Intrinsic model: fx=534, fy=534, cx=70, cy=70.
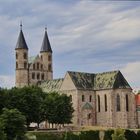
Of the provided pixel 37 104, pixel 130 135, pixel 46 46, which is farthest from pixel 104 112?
pixel 46 46

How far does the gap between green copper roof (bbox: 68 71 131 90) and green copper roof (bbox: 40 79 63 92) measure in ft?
29.6

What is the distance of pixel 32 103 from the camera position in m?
105

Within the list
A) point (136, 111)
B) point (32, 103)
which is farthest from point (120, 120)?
point (32, 103)

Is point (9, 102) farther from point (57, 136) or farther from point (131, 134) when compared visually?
point (131, 134)

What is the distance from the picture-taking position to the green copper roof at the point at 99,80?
133750mm

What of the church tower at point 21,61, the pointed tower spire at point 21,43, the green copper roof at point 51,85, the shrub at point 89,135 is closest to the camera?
the shrub at point 89,135

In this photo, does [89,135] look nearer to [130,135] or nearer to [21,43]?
[130,135]

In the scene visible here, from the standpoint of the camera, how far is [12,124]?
80062 millimetres

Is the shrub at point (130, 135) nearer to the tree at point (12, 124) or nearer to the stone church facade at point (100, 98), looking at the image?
the tree at point (12, 124)

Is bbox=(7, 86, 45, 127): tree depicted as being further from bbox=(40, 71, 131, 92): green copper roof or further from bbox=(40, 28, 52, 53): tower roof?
bbox=(40, 28, 52, 53): tower roof

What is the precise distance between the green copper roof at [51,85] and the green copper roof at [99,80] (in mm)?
9019

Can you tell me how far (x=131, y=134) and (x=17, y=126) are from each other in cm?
2385

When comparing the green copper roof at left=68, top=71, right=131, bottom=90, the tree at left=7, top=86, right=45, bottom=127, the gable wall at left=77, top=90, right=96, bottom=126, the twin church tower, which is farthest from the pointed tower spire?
the tree at left=7, top=86, right=45, bottom=127

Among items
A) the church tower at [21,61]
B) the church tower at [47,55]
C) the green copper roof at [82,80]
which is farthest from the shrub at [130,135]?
the church tower at [47,55]
